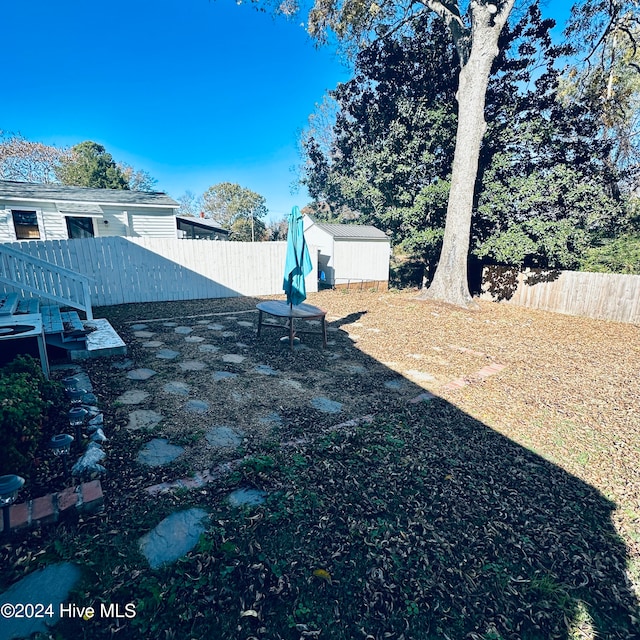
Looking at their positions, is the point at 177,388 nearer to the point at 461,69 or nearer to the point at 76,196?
the point at 461,69

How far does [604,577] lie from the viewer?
5.81 feet

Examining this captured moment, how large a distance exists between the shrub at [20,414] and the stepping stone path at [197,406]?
1.09 metres

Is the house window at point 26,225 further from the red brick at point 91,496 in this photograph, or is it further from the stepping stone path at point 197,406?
the red brick at point 91,496

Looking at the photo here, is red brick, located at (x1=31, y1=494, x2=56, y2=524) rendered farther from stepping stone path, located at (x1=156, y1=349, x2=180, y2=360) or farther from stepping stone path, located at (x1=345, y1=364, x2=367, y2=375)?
stepping stone path, located at (x1=345, y1=364, x2=367, y2=375)

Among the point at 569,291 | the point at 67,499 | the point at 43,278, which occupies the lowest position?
the point at 67,499

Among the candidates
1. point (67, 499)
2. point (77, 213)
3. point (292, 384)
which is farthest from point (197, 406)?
point (77, 213)

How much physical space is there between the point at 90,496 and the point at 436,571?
198cm

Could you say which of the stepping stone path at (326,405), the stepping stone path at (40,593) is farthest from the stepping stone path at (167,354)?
the stepping stone path at (40,593)

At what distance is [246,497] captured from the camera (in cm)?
216

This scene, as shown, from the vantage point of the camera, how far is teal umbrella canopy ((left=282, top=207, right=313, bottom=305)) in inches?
203

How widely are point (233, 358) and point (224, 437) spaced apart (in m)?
2.04

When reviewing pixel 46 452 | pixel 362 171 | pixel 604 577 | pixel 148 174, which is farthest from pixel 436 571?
pixel 148 174

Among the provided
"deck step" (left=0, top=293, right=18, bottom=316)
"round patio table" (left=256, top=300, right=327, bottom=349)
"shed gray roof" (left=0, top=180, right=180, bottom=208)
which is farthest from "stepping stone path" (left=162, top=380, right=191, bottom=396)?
"shed gray roof" (left=0, top=180, right=180, bottom=208)

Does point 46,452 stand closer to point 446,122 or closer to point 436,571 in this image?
point 436,571
